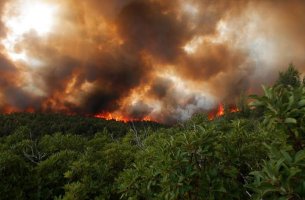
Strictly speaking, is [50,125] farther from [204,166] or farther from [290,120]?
[290,120]

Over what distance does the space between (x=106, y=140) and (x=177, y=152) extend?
2008 cm

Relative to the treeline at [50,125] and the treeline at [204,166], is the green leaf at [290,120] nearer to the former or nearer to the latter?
the treeline at [204,166]

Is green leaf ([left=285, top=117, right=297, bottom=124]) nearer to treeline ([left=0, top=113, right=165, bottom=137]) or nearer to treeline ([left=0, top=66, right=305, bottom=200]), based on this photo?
treeline ([left=0, top=66, right=305, bottom=200])

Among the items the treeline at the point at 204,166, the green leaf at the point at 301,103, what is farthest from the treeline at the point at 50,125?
the green leaf at the point at 301,103

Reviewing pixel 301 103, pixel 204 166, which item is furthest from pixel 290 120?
pixel 204 166

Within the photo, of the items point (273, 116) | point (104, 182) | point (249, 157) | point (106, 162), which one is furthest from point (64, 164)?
point (273, 116)

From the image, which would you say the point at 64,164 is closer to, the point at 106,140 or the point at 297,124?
the point at 106,140

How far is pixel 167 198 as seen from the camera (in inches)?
310

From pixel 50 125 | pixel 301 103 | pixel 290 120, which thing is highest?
pixel 50 125

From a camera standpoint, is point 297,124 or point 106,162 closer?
point 297,124

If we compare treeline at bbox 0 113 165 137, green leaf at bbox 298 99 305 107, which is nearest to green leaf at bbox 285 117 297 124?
green leaf at bbox 298 99 305 107

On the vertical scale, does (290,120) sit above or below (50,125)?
below

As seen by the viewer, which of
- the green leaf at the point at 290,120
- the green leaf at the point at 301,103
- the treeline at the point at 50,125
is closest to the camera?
the green leaf at the point at 290,120

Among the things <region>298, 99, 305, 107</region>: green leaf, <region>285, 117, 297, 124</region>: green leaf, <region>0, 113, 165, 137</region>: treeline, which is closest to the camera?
<region>285, 117, 297, 124</region>: green leaf
